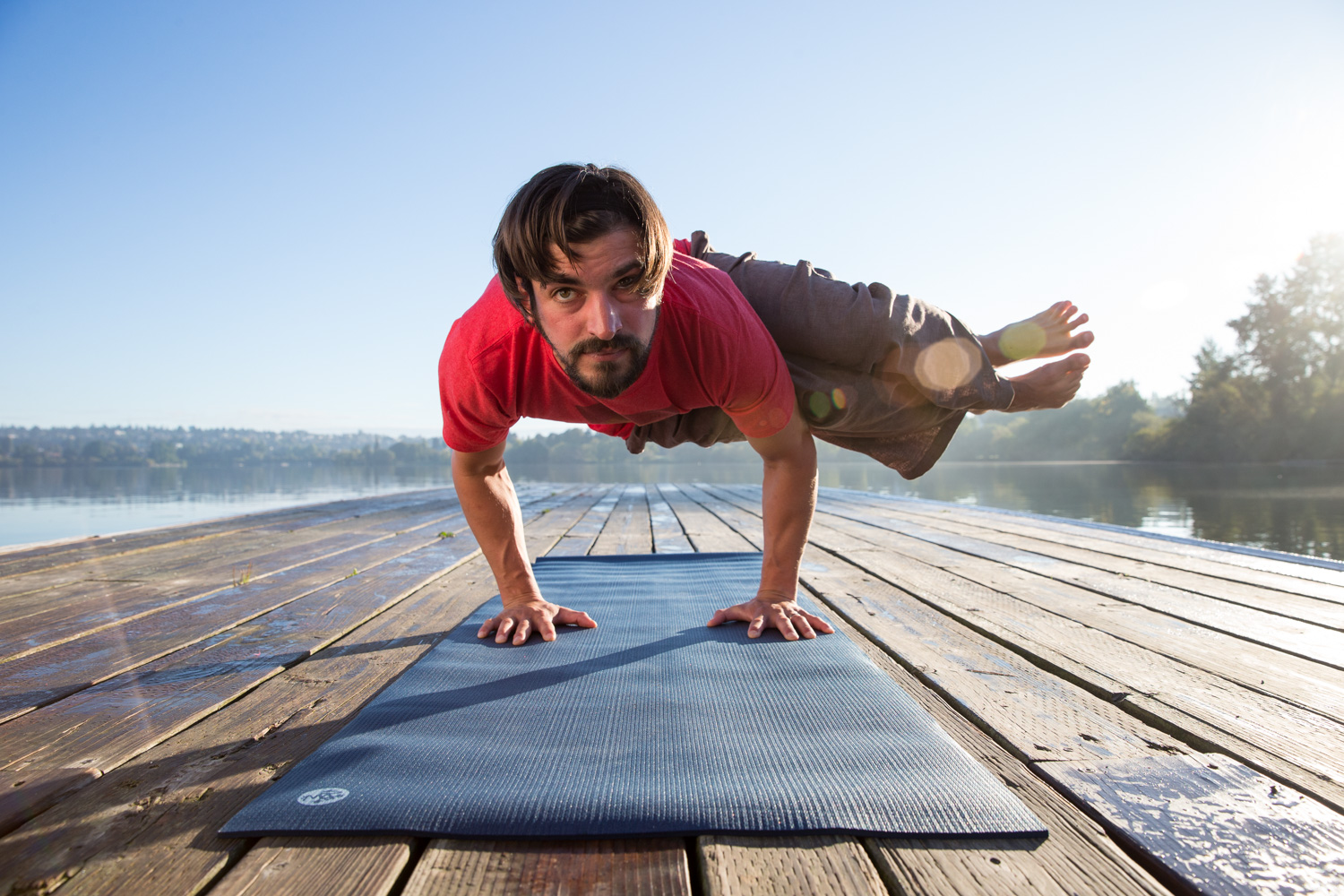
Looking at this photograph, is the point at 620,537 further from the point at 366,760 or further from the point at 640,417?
the point at 366,760

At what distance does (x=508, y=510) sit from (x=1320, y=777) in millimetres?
1566

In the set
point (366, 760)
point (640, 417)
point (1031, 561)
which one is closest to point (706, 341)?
point (640, 417)

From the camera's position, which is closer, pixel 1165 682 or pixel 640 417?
pixel 1165 682

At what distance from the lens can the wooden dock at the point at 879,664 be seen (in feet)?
2.44

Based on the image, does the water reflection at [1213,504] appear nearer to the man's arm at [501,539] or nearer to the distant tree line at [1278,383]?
the distant tree line at [1278,383]

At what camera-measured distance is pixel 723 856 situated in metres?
0.77

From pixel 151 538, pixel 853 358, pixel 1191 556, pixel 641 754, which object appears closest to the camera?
pixel 641 754

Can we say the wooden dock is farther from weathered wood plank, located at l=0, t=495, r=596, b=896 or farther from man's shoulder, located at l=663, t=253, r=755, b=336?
man's shoulder, located at l=663, t=253, r=755, b=336

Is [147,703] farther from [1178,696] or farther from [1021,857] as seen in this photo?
[1178,696]

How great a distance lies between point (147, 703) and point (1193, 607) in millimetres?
2528

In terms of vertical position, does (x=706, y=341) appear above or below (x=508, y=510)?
above

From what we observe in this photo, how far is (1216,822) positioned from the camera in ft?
2.72

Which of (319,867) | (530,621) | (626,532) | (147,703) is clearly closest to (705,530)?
(626,532)

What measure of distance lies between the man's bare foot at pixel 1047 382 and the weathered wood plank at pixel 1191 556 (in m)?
0.86
